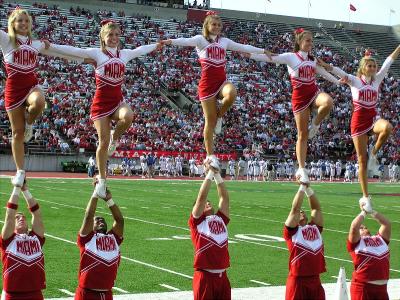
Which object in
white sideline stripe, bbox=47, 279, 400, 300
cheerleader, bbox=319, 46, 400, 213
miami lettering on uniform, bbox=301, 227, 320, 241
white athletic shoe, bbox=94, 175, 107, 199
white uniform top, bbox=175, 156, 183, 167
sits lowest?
white sideline stripe, bbox=47, 279, 400, 300

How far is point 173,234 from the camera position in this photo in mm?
18547

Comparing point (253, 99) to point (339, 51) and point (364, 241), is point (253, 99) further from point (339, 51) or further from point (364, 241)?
point (364, 241)

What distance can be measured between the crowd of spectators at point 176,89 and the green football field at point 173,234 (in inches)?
231

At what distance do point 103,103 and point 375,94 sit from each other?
315cm

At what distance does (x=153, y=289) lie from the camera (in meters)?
12.6

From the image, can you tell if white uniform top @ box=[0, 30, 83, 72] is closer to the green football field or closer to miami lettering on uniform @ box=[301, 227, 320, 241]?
miami lettering on uniform @ box=[301, 227, 320, 241]

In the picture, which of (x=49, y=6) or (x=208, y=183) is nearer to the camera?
(x=208, y=183)

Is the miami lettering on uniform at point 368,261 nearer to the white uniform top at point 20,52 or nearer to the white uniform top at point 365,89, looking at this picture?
the white uniform top at point 365,89

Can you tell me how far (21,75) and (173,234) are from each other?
436 inches

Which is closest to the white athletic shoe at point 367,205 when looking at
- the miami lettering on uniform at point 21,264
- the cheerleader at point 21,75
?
the miami lettering on uniform at point 21,264

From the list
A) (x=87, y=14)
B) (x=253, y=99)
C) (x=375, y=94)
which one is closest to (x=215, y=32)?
(x=375, y=94)

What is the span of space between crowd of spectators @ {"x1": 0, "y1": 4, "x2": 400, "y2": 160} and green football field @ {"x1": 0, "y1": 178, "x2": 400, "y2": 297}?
587 centimetres

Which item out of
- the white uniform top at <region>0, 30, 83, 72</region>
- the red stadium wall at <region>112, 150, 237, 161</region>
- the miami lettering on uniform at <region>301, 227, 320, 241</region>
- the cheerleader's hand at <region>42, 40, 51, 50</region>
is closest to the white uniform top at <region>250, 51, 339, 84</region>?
the miami lettering on uniform at <region>301, 227, 320, 241</region>

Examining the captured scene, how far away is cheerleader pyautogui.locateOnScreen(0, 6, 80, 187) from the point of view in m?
7.79
